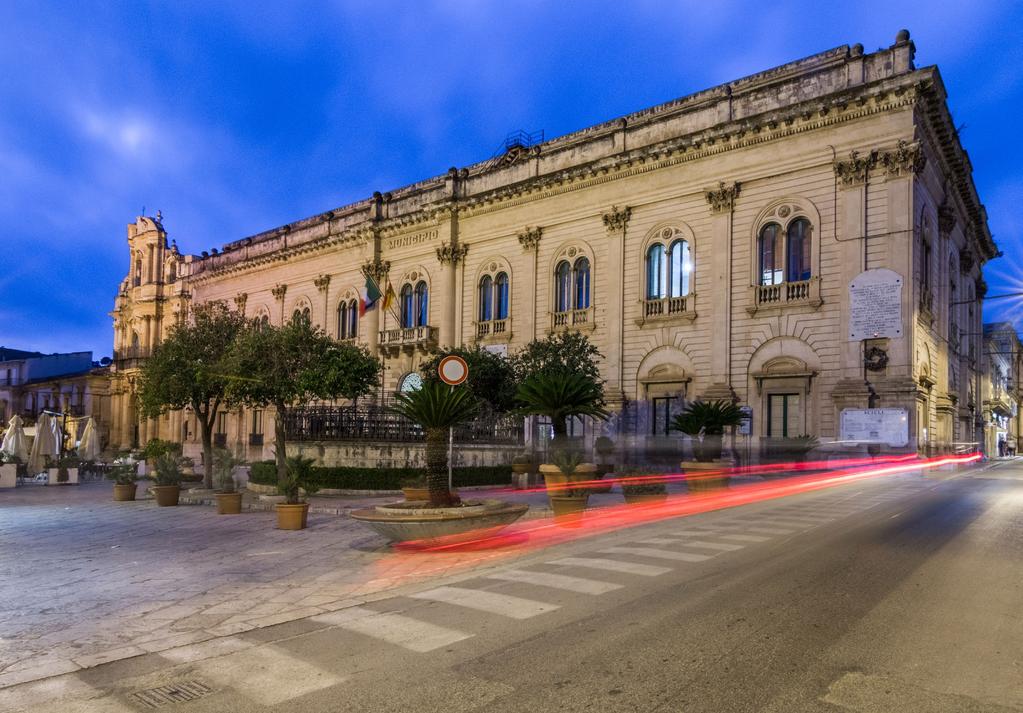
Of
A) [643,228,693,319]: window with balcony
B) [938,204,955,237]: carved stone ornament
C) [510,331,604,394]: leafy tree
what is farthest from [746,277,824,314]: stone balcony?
[938,204,955,237]: carved stone ornament

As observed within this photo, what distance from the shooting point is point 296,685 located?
559cm

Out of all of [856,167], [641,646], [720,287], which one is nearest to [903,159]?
[856,167]

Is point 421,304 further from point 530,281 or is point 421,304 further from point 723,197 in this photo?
point 723,197

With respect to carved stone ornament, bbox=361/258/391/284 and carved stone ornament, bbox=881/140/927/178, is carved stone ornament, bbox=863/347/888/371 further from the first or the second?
carved stone ornament, bbox=361/258/391/284

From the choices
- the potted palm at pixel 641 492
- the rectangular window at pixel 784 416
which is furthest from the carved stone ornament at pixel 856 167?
the potted palm at pixel 641 492

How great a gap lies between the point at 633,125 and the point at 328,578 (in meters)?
29.0

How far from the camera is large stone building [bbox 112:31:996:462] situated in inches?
1071

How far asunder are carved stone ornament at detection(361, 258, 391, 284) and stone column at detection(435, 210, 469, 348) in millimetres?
4664

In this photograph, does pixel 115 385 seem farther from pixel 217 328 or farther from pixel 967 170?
pixel 967 170

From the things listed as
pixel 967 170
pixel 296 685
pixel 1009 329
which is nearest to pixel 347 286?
pixel 967 170

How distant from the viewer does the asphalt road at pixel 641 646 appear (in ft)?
17.1

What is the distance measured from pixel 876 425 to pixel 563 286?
15.7m

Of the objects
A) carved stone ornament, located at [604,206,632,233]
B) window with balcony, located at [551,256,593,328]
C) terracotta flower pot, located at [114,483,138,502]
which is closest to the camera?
terracotta flower pot, located at [114,483,138,502]

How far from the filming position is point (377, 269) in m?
45.2
